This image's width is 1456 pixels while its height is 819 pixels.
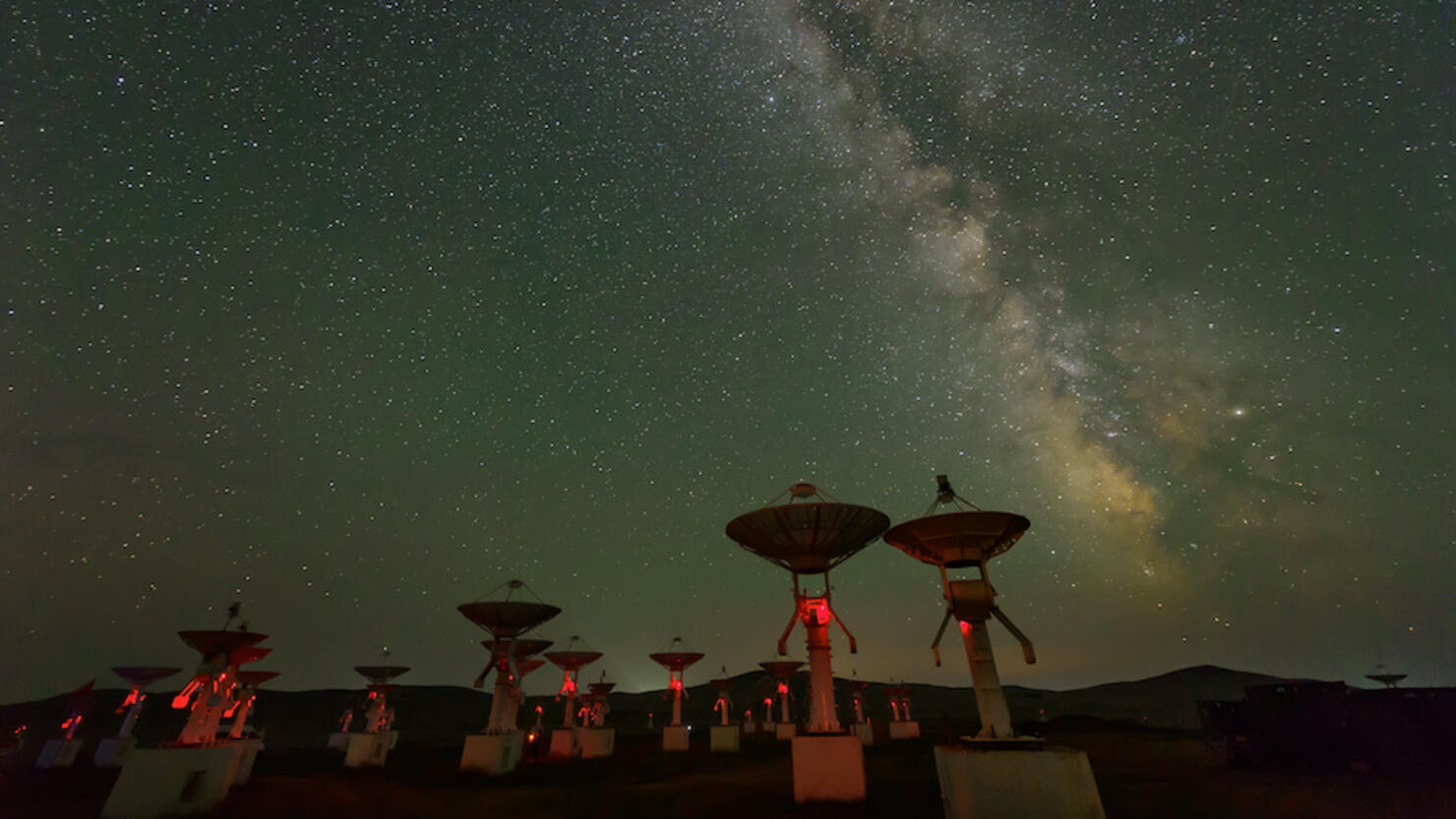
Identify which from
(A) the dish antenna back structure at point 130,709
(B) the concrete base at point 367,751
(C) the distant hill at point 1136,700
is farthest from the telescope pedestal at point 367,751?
(C) the distant hill at point 1136,700

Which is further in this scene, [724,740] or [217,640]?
[724,740]

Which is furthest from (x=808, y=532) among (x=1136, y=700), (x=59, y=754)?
(x=1136, y=700)

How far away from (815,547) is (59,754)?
54.6m

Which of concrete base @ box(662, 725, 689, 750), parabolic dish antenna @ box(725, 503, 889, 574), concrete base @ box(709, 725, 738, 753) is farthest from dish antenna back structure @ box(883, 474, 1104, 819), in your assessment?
concrete base @ box(662, 725, 689, 750)

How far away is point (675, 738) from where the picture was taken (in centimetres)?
5353

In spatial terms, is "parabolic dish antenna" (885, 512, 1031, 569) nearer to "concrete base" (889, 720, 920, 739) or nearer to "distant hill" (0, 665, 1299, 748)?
"concrete base" (889, 720, 920, 739)

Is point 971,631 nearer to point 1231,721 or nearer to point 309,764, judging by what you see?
point 1231,721

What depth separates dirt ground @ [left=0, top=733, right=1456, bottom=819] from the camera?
79.3ft

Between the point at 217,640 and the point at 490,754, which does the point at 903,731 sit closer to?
the point at 490,754

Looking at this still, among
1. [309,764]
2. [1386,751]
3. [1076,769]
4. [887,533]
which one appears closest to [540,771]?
[309,764]

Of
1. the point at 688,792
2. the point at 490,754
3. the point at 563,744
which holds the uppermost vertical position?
the point at 563,744

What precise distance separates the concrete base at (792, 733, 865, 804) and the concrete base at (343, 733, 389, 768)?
3420 centimetres

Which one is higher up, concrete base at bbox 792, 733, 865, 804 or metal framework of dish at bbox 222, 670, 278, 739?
metal framework of dish at bbox 222, 670, 278, 739

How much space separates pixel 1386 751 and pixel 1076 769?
34003mm
